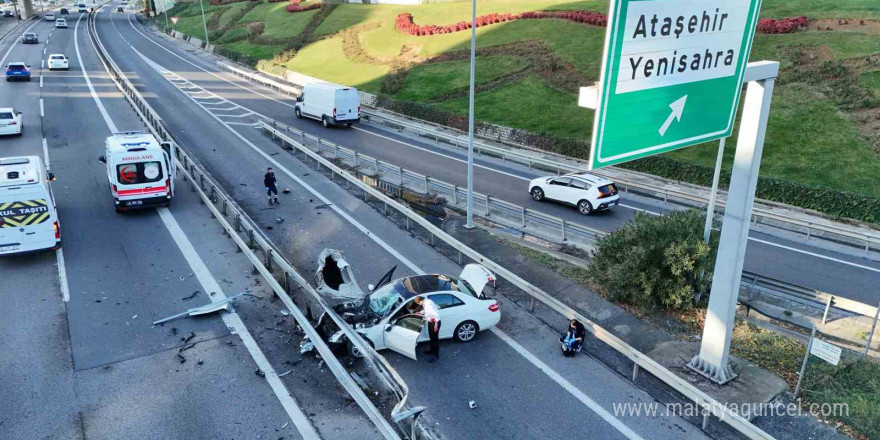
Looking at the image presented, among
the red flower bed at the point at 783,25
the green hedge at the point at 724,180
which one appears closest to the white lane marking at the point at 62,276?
the green hedge at the point at 724,180

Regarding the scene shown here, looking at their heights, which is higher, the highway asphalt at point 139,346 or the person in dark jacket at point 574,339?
the person in dark jacket at point 574,339

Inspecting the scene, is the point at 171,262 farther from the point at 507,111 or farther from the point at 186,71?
the point at 186,71

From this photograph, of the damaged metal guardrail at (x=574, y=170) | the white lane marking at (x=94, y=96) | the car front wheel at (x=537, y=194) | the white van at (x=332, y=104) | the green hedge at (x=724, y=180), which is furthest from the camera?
the white van at (x=332, y=104)

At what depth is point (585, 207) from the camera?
2359 centimetres

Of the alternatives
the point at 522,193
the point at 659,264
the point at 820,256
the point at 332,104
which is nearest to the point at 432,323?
the point at 659,264

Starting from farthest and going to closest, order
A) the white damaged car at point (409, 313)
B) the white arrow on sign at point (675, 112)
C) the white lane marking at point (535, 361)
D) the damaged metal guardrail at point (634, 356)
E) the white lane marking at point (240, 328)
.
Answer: the white damaged car at point (409, 313)
the white lane marking at point (535, 361)
the white lane marking at point (240, 328)
the damaged metal guardrail at point (634, 356)
the white arrow on sign at point (675, 112)

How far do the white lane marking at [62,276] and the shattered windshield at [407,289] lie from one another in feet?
26.7

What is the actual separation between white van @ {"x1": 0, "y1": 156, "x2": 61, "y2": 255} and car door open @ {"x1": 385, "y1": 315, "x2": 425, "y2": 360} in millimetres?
11176

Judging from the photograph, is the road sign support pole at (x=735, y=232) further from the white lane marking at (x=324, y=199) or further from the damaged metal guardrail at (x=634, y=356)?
the white lane marking at (x=324, y=199)

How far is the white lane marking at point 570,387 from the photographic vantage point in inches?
397

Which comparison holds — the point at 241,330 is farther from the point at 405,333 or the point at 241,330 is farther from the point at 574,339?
the point at 574,339

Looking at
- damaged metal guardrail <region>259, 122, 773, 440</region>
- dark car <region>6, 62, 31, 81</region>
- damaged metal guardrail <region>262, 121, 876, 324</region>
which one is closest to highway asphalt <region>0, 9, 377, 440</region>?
damaged metal guardrail <region>259, 122, 773, 440</region>

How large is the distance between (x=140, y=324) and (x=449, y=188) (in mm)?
13779

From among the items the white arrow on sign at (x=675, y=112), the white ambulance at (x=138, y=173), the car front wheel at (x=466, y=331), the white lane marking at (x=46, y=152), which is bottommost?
the car front wheel at (x=466, y=331)
